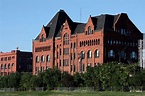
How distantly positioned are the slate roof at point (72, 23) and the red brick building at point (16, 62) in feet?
84.2

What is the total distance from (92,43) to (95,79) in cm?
2798

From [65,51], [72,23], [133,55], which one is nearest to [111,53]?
[133,55]

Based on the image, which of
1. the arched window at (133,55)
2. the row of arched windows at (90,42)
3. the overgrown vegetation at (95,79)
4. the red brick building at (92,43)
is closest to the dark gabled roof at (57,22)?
the red brick building at (92,43)

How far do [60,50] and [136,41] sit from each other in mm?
26470

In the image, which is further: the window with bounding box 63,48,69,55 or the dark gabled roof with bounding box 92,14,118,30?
the window with bounding box 63,48,69,55

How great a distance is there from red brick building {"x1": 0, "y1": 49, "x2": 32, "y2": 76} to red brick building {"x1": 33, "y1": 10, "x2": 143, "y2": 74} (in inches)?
1127

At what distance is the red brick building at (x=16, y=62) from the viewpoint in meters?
180

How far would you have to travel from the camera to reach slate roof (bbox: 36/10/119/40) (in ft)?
434

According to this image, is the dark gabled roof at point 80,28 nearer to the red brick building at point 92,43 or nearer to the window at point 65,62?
Answer: the red brick building at point 92,43

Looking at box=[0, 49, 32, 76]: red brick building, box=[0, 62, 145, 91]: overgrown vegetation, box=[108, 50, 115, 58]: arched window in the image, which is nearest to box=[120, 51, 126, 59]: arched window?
box=[108, 50, 115, 58]: arched window

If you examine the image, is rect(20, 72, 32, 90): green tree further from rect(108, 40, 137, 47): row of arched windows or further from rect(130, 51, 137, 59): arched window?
rect(130, 51, 137, 59): arched window

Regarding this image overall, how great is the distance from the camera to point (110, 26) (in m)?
132

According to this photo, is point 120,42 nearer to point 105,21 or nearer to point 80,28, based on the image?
point 105,21

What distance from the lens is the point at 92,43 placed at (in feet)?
436
